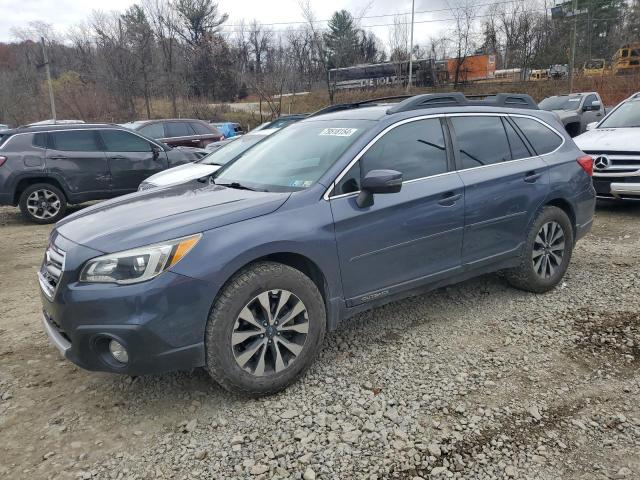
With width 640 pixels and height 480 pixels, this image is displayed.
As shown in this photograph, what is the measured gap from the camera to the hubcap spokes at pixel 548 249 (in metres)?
4.39

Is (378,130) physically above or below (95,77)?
below

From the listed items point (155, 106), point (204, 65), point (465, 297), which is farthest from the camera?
point (204, 65)

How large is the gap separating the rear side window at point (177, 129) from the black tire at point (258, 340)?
37.6ft

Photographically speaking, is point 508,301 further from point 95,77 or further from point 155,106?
point 95,77

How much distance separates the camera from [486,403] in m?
2.92

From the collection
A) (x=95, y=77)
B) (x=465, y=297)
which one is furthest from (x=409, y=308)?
(x=95, y=77)

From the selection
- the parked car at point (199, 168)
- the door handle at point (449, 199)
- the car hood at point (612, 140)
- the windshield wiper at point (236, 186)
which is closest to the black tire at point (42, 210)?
the parked car at point (199, 168)

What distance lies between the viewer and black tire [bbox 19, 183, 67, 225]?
340 inches

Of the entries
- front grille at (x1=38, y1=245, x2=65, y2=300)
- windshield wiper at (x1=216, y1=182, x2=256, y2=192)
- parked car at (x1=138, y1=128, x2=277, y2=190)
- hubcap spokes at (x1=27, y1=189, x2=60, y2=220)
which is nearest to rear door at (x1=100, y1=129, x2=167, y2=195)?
hubcap spokes at (x1=27, y1=189, x2=60, y2=220)

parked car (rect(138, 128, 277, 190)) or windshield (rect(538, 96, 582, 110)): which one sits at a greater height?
windshield (rect(538, 96, 582, 110))

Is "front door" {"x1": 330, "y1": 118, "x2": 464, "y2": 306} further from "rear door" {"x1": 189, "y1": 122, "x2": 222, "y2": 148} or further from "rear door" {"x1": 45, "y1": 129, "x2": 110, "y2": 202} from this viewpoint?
"rear door" {"x1": 189, "y1": 122, "x2": 222, "y2": 148}

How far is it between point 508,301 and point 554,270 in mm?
551

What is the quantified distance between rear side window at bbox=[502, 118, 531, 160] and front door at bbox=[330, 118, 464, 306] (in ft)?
2.70

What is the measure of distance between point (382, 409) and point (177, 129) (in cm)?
1212
